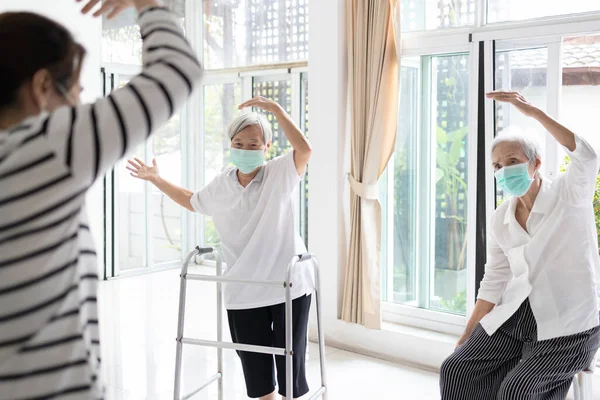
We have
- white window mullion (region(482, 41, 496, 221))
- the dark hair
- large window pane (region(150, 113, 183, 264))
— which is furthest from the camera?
large window pane (region(150, 113, 183, 264))

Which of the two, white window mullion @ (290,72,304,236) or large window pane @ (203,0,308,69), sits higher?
large window pane @ (203,0,308,69)

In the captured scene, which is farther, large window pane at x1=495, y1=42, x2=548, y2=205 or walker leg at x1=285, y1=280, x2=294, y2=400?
large window pane at x1=495, y1=42, x2=548, y2=205

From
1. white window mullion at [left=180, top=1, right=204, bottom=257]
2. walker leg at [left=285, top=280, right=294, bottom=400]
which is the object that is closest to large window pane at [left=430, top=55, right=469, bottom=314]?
walker leg at [left=285, top=280, right=294, bottom=400]

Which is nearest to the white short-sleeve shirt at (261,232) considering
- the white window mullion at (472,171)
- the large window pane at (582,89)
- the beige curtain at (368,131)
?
the beige curtain at (368,131)

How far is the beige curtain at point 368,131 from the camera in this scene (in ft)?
13.1

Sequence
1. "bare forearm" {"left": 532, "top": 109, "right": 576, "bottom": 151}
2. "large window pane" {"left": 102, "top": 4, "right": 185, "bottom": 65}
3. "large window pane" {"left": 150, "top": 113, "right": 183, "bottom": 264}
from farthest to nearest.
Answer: "large window pane" {"left": 150, "top": 113, "right": 183, "bottom": 264}
"large window pane" {"left": 102, "top": 4, "right": 185, "bottom": 65}
"bare forearm" {"left": 532, "top": 109, "right": 576, "bottom": 151}

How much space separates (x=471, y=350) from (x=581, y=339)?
1.39 ft

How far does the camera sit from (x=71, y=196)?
1022 millimetres

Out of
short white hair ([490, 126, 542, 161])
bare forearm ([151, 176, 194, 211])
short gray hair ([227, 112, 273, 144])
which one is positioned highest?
short gray hair ([227, 112, 273, 144])

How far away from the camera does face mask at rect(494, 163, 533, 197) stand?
8.51 ft

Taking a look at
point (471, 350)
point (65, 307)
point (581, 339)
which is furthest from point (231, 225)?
point (65, 307)

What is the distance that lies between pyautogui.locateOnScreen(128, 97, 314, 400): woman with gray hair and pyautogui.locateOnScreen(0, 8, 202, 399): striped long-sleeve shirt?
1626 millimetres

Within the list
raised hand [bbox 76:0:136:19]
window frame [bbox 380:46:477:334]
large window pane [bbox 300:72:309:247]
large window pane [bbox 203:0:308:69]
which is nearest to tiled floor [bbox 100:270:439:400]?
window frame [bbox 380:46:477:334]

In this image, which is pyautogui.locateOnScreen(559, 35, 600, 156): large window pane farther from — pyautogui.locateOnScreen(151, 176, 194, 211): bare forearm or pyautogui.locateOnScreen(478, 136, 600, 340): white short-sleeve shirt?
pyautogui.locateOnScreen(151, 176, 194, 211): bare forearm
